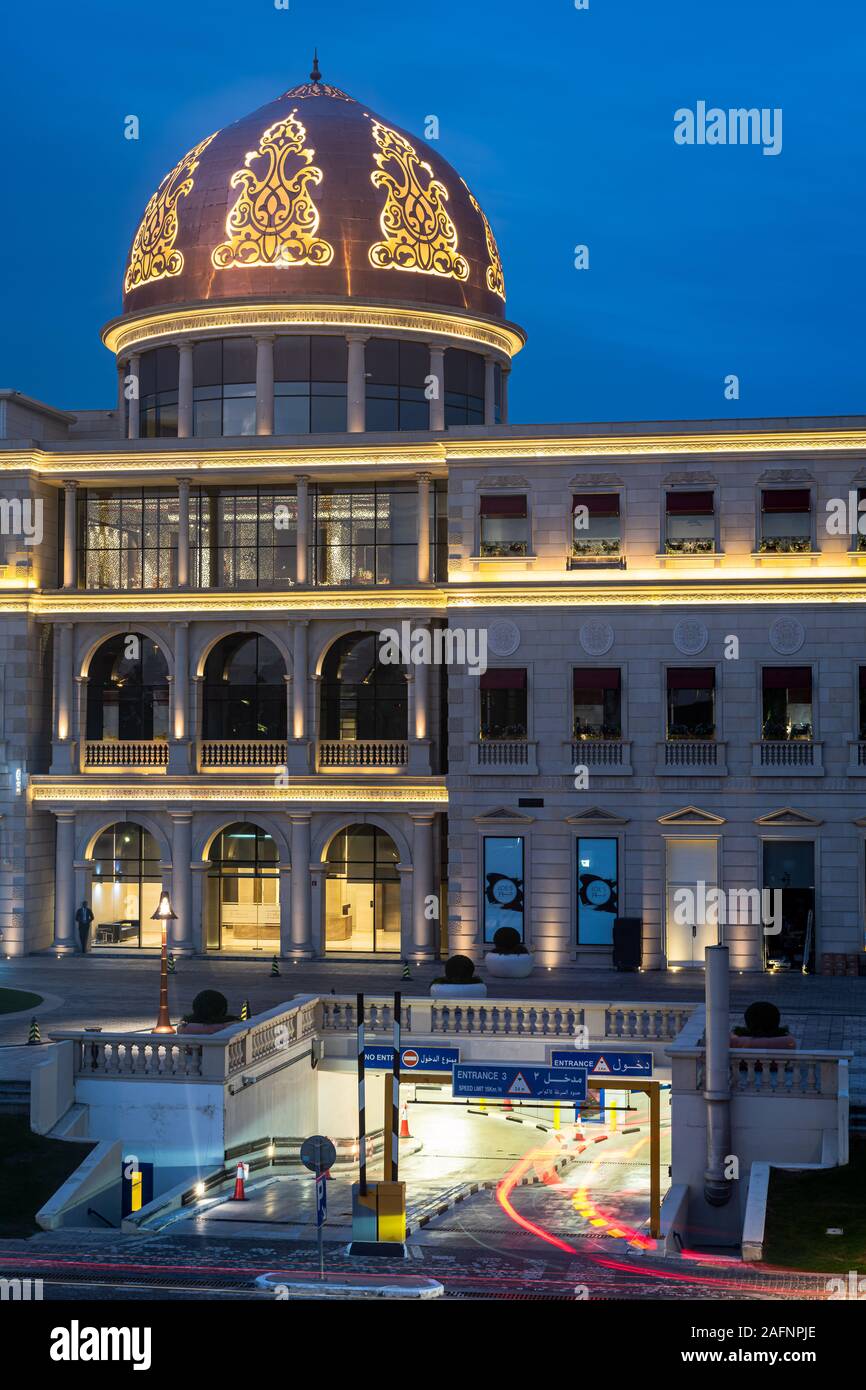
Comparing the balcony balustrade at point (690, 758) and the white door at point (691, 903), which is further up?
the balcony balustrade at point (690, 758)

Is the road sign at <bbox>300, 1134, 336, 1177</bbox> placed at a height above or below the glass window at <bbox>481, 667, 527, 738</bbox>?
below

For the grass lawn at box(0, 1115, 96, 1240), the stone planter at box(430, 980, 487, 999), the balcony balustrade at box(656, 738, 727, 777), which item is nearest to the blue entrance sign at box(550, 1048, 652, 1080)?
Result: the stone planter at box(430, 980, 487, 999)

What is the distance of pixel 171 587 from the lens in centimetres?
5619

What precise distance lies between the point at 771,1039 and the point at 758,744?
16.5m

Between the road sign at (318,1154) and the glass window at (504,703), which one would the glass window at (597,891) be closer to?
the glass window at (504,703)

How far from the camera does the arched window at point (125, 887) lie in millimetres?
57656

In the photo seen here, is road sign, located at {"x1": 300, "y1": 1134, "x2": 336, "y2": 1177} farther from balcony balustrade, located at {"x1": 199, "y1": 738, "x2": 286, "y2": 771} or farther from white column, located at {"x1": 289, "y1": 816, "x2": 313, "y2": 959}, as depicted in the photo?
balcony balustrade, located at {"x1": 199, "y1": 738, "x2": 286, "y2": 771}

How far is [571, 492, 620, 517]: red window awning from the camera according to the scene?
52844 millimetres

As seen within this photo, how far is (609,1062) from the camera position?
3494 cm

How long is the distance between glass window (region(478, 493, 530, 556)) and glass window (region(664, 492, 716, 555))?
164 inches

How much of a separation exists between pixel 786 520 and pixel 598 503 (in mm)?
5397

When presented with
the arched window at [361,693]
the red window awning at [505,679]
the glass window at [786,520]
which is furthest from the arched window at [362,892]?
the glass window at [786,520]

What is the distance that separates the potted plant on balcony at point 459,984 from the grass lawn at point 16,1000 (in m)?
10.2

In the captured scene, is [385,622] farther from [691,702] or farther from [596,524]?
[691,702]
